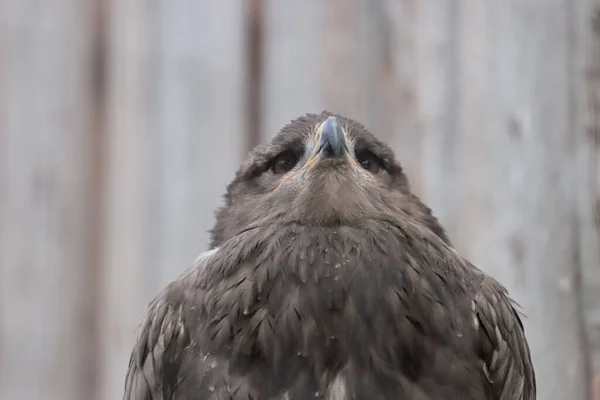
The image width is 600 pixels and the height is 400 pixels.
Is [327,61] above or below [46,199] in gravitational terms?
above

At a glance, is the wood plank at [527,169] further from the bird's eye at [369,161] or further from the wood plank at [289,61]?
the wood plank at [289,61]

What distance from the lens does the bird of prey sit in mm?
1739

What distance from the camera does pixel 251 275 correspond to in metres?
1.83

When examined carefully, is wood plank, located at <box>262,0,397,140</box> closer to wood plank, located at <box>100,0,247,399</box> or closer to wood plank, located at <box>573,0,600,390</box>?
wood plank, located at <box>100,0,247,399</box>

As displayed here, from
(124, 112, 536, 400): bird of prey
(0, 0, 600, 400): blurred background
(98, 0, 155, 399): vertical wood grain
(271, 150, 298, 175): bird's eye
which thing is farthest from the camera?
(98, 0, 155, 399): vertical wood grain

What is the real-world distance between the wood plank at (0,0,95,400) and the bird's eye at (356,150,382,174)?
2.97 ft

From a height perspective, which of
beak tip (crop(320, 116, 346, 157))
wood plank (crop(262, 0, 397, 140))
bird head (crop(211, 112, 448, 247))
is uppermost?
wood plank (crop(262, 0, 397, 140))

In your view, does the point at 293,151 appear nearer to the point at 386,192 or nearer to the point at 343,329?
the point at 386,192

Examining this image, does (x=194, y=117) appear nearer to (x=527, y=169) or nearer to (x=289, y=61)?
(x=289, y=61)

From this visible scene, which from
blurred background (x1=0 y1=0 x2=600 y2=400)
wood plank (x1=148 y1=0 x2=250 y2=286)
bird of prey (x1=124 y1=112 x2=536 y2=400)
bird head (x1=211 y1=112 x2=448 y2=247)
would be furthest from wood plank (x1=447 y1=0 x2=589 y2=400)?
wood plank (x1=148 y1=0 x2=250 y2=286)

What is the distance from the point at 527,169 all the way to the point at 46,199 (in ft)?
4.62

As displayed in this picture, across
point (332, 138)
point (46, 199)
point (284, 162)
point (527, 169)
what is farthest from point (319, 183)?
point (46, 199)

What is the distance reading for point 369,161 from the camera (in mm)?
2139

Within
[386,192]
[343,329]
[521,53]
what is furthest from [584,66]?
[343,329]
